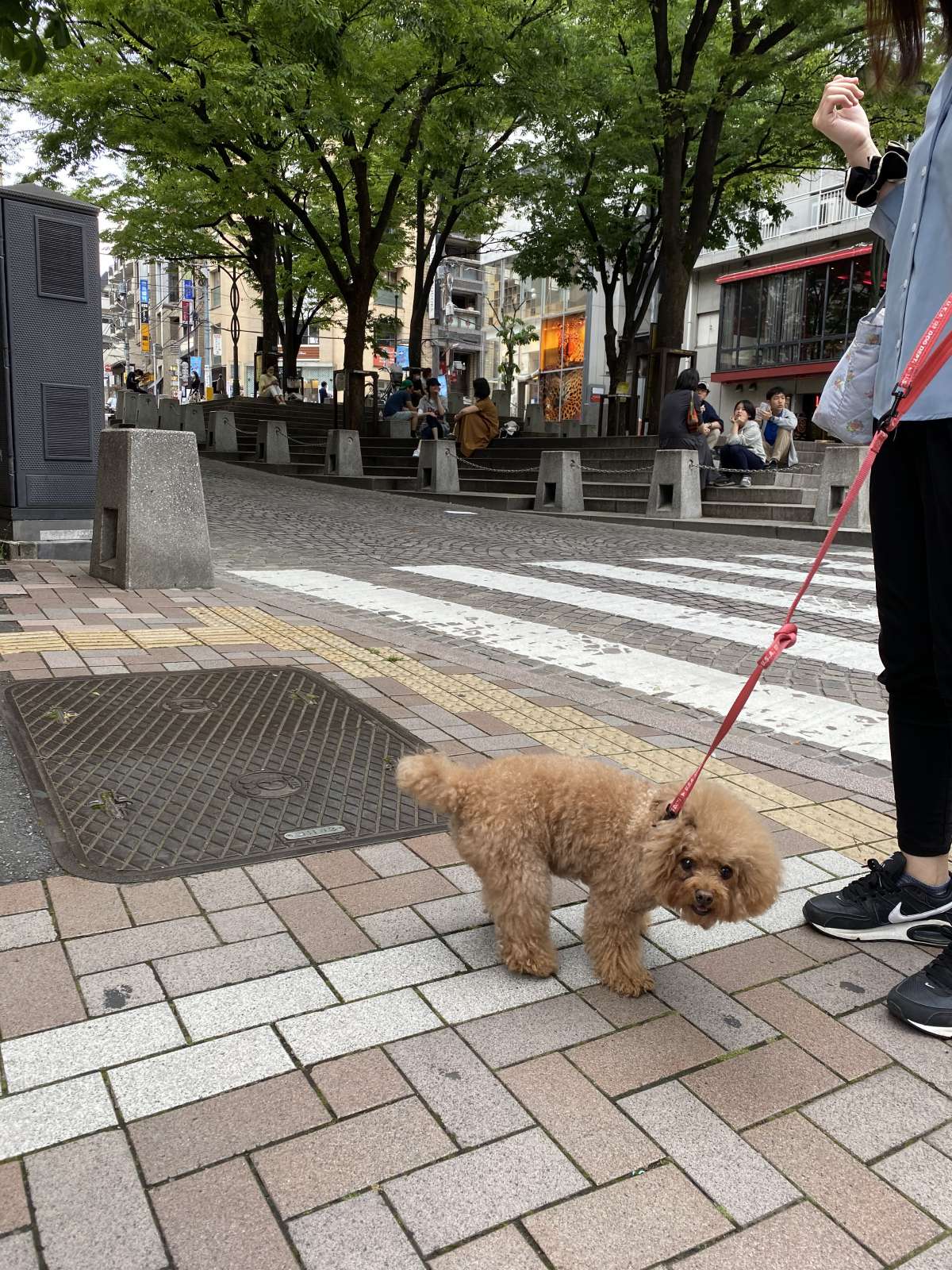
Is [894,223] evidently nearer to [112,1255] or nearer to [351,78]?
[112,1255]

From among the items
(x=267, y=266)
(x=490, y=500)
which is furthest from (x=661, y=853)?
(x=267, y=266)

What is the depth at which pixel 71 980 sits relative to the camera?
2.24m

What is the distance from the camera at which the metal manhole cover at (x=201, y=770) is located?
9.76 feet

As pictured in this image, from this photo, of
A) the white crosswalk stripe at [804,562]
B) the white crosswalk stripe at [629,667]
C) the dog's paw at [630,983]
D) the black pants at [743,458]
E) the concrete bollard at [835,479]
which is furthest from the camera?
the black pants at [743,458]

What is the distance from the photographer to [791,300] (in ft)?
117

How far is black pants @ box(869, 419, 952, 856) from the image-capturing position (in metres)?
2.24

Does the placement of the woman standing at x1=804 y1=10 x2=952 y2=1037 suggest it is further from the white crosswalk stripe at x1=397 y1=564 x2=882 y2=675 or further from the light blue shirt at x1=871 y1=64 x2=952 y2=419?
the white crosswalk stripe at x1=397 y1=564 x2=882 y2=675

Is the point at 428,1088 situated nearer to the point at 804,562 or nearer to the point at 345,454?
the point at 804,562

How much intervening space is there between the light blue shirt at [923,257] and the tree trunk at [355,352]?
19.9 metres

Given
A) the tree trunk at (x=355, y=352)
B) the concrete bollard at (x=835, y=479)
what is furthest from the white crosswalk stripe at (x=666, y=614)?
the tree trunk at (x=355, y=352)

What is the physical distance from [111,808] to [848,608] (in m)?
6.20

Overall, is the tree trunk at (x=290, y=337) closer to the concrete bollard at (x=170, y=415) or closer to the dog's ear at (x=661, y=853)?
the concrete bollard at (x=170, y=415)

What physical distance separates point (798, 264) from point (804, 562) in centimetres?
2828

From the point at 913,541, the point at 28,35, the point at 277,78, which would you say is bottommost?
the point at 913,541
